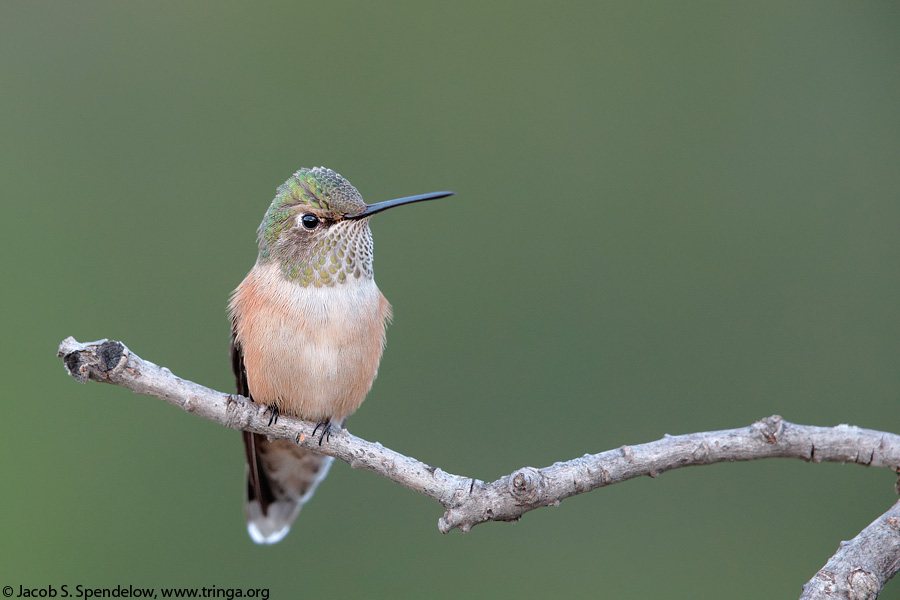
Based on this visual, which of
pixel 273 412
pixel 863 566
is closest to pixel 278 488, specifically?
pixel 273 412

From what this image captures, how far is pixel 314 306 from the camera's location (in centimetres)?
276

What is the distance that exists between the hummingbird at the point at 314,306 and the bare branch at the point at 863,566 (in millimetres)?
1498

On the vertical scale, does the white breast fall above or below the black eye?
below

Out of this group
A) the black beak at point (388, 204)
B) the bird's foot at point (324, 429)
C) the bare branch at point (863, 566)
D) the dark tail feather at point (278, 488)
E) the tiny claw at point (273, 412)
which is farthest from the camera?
the dark tail feather at point (278, 488)

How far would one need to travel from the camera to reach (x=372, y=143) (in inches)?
201

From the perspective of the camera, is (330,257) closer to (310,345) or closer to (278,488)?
(310,345)

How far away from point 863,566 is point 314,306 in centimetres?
179

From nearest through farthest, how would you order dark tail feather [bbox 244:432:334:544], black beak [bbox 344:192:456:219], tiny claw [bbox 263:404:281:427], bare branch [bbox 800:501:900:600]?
bare branch [bbox 800:501:900:600] → black beak [bbox 344:192:456:219] → tiny claw [bbox 263:404:281:427] → dark tail feather [bbox 244:432:334:544]

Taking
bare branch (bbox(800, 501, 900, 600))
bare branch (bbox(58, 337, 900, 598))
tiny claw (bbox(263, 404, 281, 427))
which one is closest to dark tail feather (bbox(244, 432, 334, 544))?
tiny claw (bbox(263, 404, 281, 427))

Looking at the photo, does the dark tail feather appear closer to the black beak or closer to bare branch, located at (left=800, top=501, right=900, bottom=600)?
the black beak

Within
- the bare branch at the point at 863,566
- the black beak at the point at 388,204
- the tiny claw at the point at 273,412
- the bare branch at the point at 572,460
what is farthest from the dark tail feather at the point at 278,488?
the bare branch at the point at 863,566

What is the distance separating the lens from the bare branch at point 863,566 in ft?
6.88

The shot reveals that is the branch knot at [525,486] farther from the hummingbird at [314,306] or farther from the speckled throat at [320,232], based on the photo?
the speckled throat at [320,232]

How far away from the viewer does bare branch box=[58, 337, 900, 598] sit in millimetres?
2164
